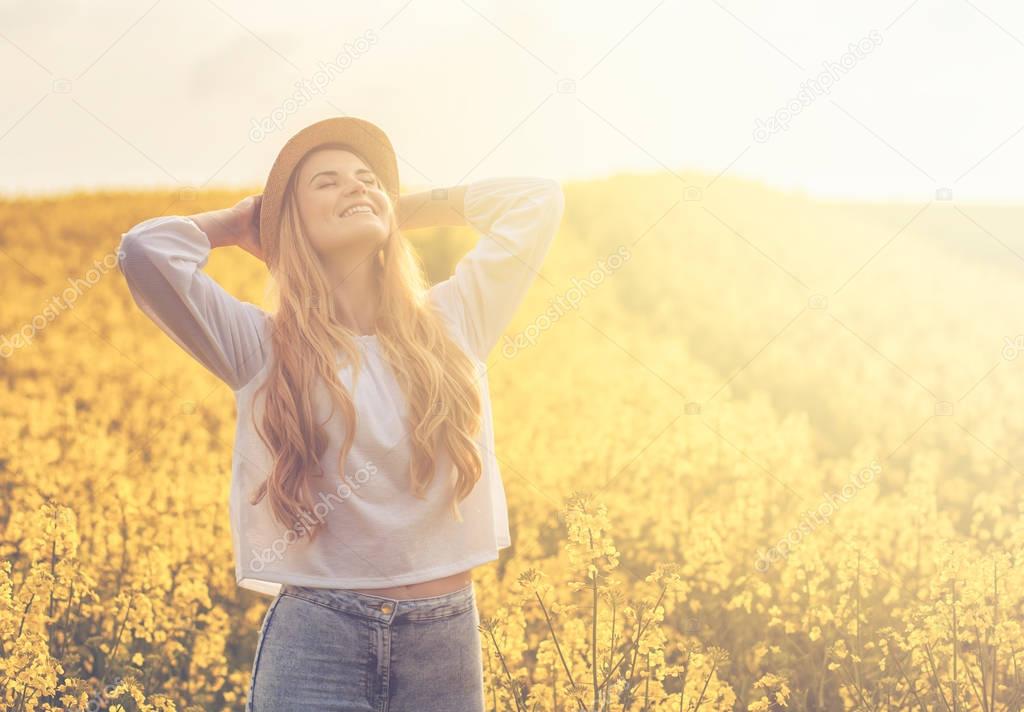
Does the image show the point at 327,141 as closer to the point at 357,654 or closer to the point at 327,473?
the point at 327,473

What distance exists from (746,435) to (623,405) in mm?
1438

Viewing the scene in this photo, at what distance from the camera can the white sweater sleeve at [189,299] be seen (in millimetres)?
2250

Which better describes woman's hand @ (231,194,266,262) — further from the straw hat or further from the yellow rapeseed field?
the yellow rapeseed field

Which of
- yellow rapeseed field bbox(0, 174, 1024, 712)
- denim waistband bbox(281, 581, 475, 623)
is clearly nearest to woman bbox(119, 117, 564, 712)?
denim waistband bbox(281, 581, 475, 623)

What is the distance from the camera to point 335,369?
2.38 m

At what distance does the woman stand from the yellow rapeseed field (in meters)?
0.67

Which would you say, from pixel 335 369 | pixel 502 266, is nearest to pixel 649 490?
pixel 502 266

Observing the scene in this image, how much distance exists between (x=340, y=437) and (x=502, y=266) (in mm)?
720

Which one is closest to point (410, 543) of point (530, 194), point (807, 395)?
point (530, 194)

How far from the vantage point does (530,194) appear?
2.89 m

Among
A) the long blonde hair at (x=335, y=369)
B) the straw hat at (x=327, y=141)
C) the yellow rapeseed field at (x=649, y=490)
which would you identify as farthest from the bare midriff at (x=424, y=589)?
the straw hat at (x=327, y=141)

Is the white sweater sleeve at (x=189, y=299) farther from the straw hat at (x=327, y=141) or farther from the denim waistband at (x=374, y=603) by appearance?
the denim waistband at (x=374, y=603)

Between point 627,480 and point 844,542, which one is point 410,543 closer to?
point 844,542

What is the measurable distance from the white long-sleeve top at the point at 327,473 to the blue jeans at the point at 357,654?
6 cm
